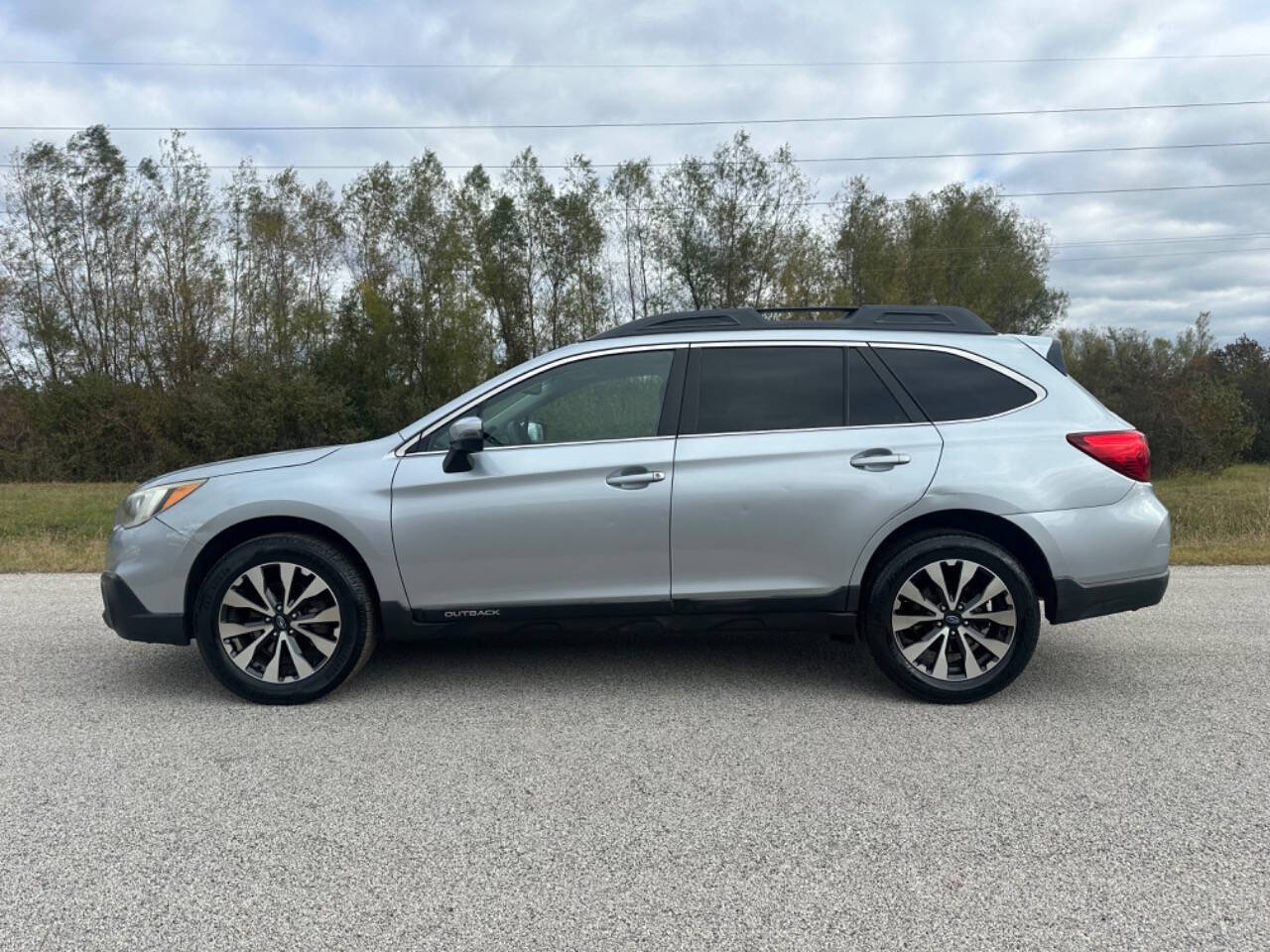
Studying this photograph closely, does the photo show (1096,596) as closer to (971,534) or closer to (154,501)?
(971,534)

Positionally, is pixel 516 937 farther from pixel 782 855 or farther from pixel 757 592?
pixel 757 592

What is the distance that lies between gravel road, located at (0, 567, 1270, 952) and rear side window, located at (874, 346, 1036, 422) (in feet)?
4.66

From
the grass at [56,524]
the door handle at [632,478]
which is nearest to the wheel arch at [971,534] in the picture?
the door handle at [632,478]

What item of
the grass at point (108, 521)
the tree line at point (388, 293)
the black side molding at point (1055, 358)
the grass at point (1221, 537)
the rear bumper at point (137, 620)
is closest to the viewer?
the rear bumper at point (137, 620)

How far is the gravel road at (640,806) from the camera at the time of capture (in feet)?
8.56

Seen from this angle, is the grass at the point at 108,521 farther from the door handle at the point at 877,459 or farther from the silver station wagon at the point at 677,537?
the door handle at the point at 877,459

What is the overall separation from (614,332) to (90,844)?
3.19m

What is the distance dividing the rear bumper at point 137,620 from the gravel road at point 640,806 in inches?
14.1

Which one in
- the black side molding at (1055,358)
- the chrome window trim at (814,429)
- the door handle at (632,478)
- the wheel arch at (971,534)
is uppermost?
the black side molding at (1055,358)

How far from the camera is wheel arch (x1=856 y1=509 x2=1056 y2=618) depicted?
450 cm

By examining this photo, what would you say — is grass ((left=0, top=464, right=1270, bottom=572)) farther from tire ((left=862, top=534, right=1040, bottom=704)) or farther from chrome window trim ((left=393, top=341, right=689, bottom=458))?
chrome window trim ((left=393, top=341, right=689, bottom=458))

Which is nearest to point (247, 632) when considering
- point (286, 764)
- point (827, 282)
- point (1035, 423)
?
point (286, 764)

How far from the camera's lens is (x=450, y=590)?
4.48 meters

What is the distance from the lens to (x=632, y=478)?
4434mm
